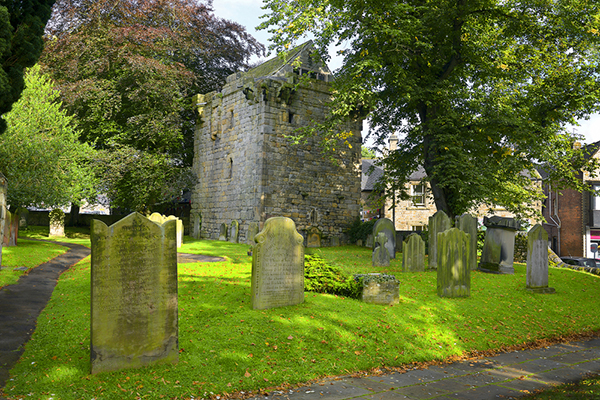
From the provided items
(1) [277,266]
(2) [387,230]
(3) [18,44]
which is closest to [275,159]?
(2) [387,230]

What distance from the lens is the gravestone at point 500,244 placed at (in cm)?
1502

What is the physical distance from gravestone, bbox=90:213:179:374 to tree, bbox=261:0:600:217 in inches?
499

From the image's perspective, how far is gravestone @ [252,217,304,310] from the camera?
8.48 meters

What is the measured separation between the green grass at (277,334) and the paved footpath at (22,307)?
194mm

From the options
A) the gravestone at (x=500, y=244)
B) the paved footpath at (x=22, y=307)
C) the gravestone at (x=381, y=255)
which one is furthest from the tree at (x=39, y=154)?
the gravestone at (x=500, y=244)

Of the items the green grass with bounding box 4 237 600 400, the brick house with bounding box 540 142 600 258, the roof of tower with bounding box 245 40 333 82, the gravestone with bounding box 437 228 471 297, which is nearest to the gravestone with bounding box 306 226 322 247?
the roof of tower with bounding box 245 40 333 82

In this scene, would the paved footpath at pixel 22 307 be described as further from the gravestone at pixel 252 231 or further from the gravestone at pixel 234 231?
the gravestone at pixel 234 231

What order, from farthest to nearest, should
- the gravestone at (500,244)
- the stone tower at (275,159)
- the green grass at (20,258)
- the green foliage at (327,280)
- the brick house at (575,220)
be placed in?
the brick house at (575,220) → the stone tower at (275,159) → the gravestone at (500,244) → the green grass at (20,258) → the green foliage at (327,280)

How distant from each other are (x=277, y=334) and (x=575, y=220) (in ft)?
124

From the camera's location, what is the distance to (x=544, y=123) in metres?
19.3

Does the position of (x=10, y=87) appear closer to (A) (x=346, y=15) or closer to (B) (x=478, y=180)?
(A) (x=346, y=15)

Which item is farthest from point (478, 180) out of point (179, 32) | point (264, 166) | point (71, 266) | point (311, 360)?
point (179, 32)

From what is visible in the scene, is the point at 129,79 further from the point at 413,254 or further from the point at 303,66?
the point at 413,254

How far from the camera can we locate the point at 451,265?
10.9 metres
